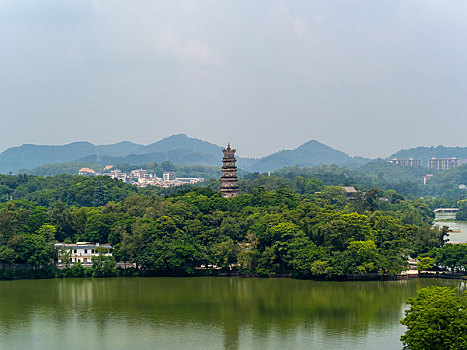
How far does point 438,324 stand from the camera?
24.2m

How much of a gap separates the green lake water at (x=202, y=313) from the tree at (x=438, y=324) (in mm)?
3349

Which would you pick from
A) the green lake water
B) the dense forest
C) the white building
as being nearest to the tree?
the green lake water

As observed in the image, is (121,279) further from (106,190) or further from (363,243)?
(106,190)

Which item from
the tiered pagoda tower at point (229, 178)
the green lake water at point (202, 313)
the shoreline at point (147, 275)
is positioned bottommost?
the green lake water at point (202, 313)

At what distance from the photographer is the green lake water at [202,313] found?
28.8 meters

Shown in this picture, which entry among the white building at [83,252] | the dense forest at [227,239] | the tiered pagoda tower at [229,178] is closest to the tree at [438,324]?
the dense forest at [227,239]

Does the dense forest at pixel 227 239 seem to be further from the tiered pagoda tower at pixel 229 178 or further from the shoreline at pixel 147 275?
the tiered pagoda tower at pixel 229 178

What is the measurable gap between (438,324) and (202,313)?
1205 cm

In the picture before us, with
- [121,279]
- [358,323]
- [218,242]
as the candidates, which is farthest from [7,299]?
[358,323]

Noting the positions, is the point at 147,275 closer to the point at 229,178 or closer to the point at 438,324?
the point at 229,178

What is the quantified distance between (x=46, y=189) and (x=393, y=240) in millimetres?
43414

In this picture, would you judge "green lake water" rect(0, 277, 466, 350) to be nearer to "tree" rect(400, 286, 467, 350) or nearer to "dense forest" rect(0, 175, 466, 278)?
"dense forest" rect(0, 175, 466, 278)

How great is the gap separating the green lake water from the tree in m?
3.35

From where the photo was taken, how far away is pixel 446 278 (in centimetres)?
4081
